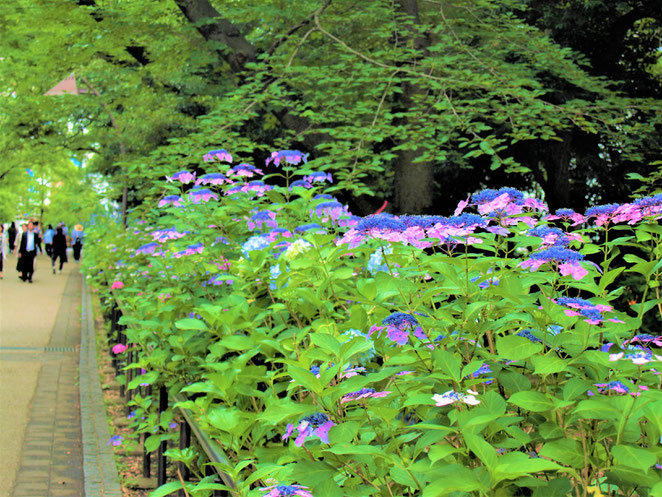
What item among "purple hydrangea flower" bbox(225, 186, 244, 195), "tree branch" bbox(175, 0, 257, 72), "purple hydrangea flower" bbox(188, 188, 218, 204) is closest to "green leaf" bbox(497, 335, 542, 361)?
"purple hydrangea flower" bbox(188, 188, 218, 204)

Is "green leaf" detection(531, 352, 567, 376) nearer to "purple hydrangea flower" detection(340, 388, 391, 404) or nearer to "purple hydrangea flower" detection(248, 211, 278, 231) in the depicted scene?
"purple hydrangea flower" detection(340, 388, 391, 404)

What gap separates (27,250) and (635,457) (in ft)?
75.7

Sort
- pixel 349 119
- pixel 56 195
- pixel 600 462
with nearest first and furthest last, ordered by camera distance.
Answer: pixel 600 462 < pixel 349 119 < pixel 56 195

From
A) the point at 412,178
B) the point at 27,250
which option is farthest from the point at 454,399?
the point at 27,250

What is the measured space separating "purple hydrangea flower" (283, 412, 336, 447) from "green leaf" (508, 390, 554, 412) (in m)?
0.46

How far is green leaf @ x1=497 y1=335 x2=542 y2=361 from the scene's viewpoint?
1.72 m

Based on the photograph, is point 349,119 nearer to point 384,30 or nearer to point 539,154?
point 384,30

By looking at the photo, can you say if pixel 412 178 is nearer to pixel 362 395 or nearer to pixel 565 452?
pixel 362 395

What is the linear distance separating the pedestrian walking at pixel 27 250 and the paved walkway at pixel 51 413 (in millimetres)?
7401

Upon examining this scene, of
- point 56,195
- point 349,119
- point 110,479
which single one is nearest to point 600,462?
point 110,479

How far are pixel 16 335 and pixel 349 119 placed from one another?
7.28 metres

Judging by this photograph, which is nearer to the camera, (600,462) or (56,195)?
(600,462)

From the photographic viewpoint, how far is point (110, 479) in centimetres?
545

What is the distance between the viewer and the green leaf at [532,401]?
1690 mm
